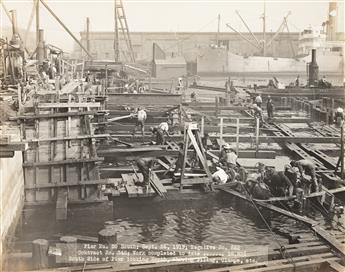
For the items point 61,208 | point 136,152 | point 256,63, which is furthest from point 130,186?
point 256,63

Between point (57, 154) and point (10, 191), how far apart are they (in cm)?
286

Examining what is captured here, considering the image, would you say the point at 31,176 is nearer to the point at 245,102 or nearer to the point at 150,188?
the point at 150,188

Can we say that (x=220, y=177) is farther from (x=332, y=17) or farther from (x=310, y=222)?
(x=332, y=17)

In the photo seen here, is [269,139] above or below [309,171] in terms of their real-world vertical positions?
above

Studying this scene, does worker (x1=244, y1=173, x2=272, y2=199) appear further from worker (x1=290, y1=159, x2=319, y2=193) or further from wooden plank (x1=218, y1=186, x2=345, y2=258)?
worker (x1=290, y1=159, x2=319, y2=193)

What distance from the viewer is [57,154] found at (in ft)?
43.1

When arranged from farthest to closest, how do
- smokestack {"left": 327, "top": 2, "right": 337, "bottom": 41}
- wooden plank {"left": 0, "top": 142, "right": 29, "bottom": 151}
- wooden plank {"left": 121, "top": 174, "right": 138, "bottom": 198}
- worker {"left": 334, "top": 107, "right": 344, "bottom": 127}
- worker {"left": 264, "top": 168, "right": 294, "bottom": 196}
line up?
worker {"left": 334, "top": 107, "right": 344, "bottom": 127} < wooden plank {"left": 121, "top": 174, "right": 138, "bottom": 198} < worker {"left": 264, "top": 168, "right": 294, "bottom": 196} < smokestack {"left": 327, "top": 2, "right": 337, "bottom": 41} < wooden plank {"left": 0, "top": 142, "right": 29, "bottom": 151}

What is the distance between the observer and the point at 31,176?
12852 mm

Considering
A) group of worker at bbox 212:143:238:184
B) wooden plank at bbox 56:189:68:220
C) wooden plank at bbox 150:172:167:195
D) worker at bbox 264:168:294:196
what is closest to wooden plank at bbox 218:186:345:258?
group of worker at bbox 212:143:238:184

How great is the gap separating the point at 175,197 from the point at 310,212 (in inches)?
173

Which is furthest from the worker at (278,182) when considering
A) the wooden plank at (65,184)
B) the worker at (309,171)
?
the wooden plank at (65,184)

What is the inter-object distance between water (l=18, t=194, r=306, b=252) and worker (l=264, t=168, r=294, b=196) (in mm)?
894

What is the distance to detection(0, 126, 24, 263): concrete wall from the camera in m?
9.48

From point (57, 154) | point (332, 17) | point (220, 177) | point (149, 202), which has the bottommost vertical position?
point (149, 202)
